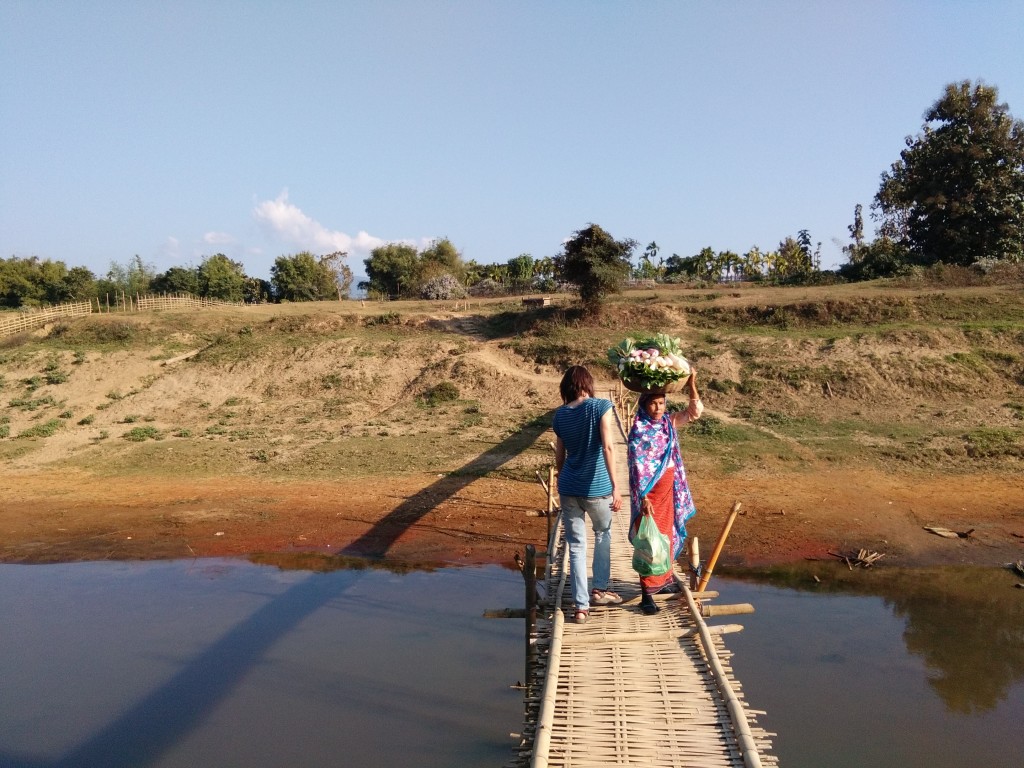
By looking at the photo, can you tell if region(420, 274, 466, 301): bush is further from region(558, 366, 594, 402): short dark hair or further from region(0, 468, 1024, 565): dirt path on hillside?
region(558, 366, 594, 402): short dark hair

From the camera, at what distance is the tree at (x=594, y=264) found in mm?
21047

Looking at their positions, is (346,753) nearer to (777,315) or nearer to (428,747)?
(428,747)

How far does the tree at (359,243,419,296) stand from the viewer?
42594mm

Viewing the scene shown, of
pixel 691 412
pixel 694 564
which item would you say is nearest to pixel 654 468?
pixel 691 412

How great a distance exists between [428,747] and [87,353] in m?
19.1

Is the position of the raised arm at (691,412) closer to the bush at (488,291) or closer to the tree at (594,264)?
the tree at (594,264)

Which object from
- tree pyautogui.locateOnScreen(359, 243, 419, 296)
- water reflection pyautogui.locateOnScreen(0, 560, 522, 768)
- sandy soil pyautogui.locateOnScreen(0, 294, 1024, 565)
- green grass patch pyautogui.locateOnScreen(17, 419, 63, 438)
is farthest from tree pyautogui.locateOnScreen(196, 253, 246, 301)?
water reflection pyautogui.locateOnScreen(0, 560, 522, 768)

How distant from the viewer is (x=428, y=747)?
5895 millimetres

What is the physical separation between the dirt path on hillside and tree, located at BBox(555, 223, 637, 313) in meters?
9.75

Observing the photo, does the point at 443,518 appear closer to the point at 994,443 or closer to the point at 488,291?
the point at 994,443

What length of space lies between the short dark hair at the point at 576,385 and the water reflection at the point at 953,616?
466 cm

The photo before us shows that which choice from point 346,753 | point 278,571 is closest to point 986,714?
point 346,753

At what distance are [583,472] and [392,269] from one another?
40.8m

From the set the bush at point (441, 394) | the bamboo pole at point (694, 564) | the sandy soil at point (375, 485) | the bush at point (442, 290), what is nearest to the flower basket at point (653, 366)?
the bamboo pole at point (694, 564)
